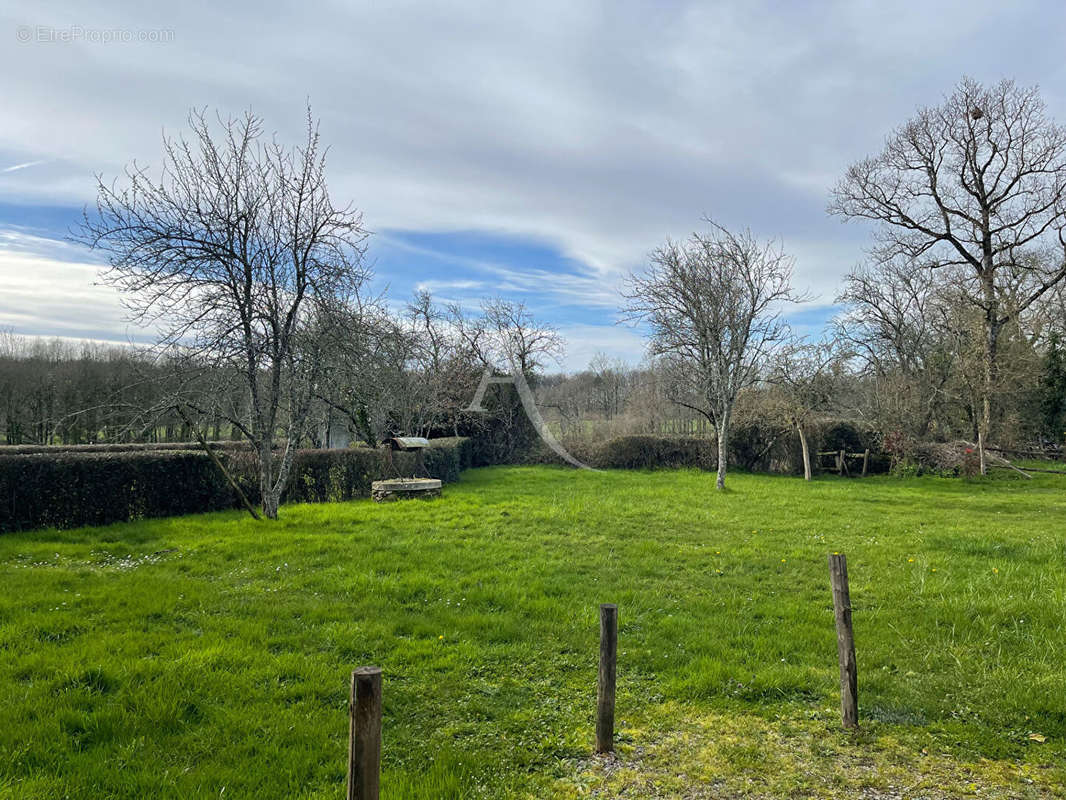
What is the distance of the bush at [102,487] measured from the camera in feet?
29.1

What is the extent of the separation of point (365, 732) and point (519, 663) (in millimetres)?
2767

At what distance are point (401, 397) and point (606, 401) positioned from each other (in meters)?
13.4

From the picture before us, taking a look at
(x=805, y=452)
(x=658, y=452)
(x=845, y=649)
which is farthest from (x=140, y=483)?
(x=805, y=452)

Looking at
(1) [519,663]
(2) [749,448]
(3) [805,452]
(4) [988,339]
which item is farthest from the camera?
(2) [749,448]

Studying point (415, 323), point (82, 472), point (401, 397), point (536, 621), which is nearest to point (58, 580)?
point (82, 472)

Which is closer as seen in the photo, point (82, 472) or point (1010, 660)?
point (1010, 660)

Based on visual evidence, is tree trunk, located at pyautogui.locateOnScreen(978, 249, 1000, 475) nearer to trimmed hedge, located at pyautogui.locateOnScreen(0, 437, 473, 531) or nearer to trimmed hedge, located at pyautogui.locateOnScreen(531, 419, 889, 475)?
trimmed hedge, located at pyautogui.locateOnScreen(531, 419, 889, 475)

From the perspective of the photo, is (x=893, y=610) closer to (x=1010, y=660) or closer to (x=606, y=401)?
(x=1010, y=660)

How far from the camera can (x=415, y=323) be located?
79.5 ft

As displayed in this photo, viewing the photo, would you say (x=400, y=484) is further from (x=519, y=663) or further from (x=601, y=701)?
(x=601, y=701)

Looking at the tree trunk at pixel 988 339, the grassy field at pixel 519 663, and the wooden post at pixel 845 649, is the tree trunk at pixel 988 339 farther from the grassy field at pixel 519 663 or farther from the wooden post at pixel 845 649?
the wooden post at pixel 845 649

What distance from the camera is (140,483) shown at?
1000 centimetres

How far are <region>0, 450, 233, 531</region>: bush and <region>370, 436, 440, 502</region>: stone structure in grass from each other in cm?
300

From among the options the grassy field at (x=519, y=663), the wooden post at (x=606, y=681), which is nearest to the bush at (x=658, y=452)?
the grassy field at (x=519, y=663)
